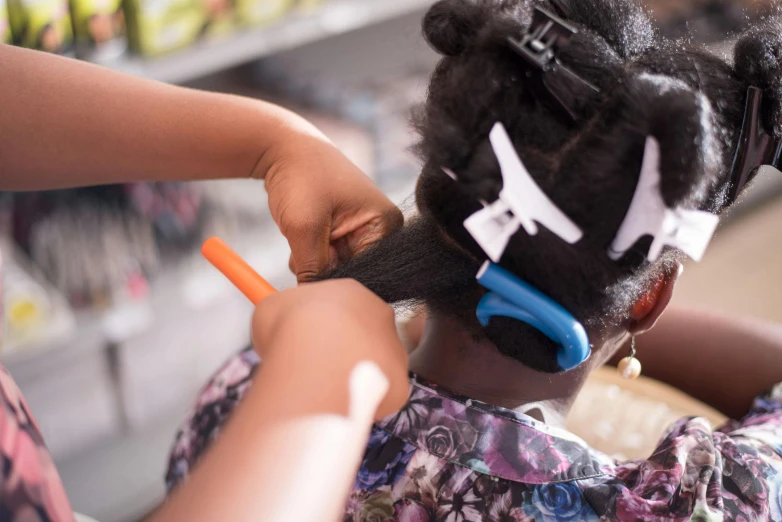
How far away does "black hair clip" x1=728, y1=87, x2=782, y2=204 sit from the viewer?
600 millimetres

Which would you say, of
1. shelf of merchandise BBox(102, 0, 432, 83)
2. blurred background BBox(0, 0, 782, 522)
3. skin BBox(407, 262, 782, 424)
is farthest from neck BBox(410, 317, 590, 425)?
shelf of merchandise BBox(102, 0, 432, 83)

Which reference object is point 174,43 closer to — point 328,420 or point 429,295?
point 429,295

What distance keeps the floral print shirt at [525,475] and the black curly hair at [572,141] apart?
0.09 meters

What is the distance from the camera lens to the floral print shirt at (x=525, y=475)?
0.68 meters

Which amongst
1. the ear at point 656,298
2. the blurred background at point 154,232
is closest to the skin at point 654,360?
the ear at point 656,298

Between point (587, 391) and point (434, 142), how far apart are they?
26.4 inches

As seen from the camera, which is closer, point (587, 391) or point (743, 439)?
point (743, 439)

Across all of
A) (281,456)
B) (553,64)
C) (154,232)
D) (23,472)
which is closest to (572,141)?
(553,64)

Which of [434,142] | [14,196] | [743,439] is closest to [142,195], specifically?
[14,196]

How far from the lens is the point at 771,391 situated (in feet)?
3.23

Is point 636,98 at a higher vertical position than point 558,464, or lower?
higher

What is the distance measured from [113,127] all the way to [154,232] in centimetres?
66

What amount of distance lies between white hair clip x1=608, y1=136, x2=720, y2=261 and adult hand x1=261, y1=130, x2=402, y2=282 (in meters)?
0.29

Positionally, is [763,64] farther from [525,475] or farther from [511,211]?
[525,475]
